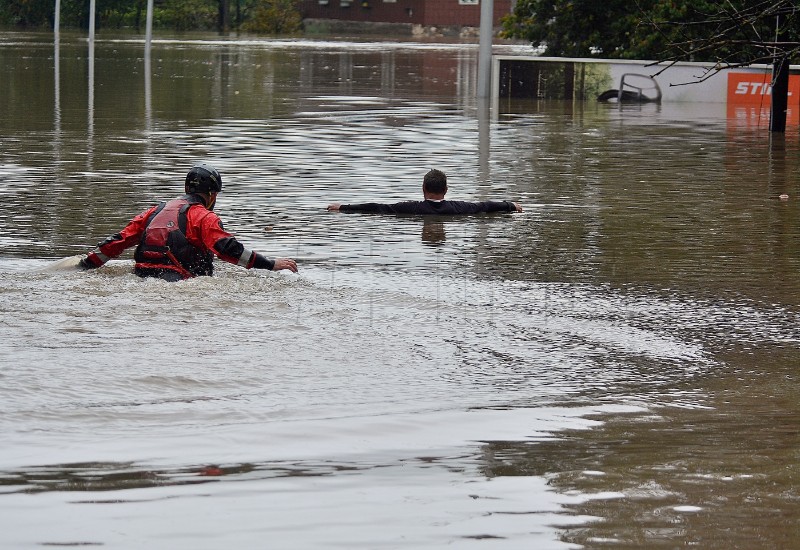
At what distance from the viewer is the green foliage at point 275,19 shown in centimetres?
10125

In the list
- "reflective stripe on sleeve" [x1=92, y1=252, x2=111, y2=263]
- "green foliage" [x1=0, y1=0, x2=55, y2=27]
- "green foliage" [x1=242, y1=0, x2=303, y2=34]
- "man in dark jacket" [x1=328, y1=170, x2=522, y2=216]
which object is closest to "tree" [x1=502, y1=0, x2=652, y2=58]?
"man in dark jacket" [x1=328, y1=170, x2=522, y2=216]

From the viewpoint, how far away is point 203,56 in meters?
57.5

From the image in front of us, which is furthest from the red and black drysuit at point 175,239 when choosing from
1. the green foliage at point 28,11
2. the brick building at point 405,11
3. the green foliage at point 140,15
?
the green foliage at point 28,11

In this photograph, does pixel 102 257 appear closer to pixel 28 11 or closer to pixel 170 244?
pixel 170 244

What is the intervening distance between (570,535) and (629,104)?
2832 cm

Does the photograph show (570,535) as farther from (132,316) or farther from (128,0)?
(128,0)

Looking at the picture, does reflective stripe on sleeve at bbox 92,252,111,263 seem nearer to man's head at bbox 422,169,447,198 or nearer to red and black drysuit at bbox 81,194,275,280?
red and black drysuit at bbox 81,194,275,280

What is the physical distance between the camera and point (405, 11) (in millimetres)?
105312

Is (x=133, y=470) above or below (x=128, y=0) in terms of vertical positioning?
below

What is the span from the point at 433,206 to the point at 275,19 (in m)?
89.2

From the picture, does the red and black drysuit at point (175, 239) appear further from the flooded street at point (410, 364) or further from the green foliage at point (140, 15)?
the green foliage at point (140, 15)

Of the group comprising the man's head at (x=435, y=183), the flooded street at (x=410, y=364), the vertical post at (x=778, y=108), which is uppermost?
the vertical post at (x=778, y=108)

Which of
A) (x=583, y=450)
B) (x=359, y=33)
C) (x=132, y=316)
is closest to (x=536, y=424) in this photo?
(x=583, y=450)

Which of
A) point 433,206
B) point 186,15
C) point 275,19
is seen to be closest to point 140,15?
point 186,15
